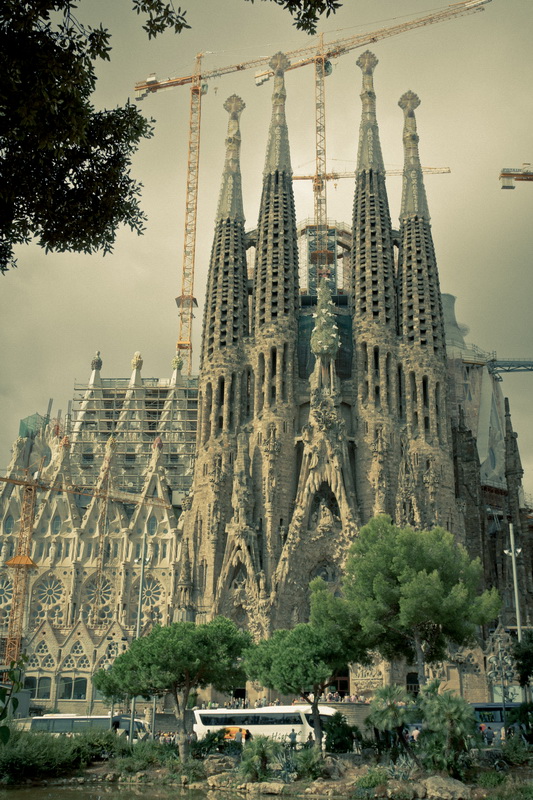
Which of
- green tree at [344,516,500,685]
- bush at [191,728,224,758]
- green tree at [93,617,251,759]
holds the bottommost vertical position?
bush at [191,728,224,758]

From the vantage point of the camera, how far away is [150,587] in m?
66.0

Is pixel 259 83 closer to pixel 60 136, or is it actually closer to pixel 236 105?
pixel 236 105

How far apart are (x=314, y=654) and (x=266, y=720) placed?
218 inches

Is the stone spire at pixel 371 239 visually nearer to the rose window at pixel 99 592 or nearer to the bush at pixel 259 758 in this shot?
the rose window at pixel 99 592

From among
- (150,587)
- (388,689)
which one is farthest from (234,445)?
(388,689)

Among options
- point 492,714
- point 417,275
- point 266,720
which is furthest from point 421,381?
point 266,720

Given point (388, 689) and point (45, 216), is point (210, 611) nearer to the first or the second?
point (388, 689)

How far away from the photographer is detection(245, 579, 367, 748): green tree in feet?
98.6

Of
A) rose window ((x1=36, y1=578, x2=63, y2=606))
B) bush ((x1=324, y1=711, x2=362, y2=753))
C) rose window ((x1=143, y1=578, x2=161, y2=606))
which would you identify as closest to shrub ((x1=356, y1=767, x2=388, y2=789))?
bush ((x1=324, y1=711, x2=362, y2=753))

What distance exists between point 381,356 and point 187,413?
2771 cm

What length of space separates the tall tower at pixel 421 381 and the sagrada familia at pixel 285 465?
0.46 feet

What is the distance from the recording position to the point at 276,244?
6219 centimetres

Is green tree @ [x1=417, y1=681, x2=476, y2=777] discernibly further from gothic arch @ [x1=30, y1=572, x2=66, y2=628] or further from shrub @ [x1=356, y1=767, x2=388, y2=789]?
gothic arch @ [x1=30, y1=572, x2=66, y2=628]

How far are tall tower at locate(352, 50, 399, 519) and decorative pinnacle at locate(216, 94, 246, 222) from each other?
9222mm
